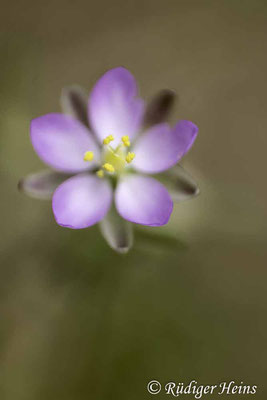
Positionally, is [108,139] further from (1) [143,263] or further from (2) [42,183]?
(1) [143,263]

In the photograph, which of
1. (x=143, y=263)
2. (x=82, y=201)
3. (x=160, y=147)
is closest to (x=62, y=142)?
(x=82, y=201)

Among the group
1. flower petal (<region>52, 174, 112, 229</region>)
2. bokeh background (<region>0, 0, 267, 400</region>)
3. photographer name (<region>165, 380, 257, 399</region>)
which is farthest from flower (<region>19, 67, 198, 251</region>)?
photographer name (<region>165, 380, 257, 399</region>)

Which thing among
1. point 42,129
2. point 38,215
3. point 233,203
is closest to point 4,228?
point 38,215

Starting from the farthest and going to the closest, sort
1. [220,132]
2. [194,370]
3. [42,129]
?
1. [220,132]
2. [194,370]
3. [42,129]

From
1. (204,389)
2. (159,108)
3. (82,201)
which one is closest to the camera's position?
(82,201)

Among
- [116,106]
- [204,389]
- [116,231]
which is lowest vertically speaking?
[204,389]

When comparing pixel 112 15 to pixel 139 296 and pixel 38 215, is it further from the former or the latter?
pixel 139 296

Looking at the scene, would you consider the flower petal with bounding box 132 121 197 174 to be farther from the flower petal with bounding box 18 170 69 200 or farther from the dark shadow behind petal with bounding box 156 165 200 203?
the flower petal with bounding box 18 170 69 200

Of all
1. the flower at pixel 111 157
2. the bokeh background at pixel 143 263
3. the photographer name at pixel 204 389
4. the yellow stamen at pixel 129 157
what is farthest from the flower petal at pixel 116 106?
the photographer name at pixel 204 389
